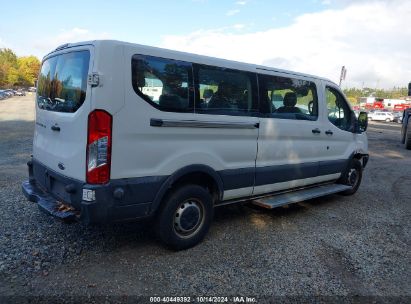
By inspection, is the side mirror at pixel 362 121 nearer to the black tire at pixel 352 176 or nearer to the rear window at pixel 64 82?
the black tire at pixel 352 176

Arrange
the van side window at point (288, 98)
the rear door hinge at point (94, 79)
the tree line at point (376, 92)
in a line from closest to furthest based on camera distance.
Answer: the rear door hinge at point (94, 79) → the van side window at point (288, 98) → the tree line at point (376, 92)

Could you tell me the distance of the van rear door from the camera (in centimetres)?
366

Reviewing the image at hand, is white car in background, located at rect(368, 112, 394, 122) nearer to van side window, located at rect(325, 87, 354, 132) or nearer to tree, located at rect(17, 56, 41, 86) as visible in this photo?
van side window, located at rect(325, 87, 354, 132)

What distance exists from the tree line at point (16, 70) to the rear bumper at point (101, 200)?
400 ft

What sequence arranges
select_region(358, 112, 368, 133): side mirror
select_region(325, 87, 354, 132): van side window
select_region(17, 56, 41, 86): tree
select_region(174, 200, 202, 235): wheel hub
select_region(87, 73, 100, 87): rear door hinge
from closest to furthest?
1. select_region(87, 73, 100, 87): rear door hinge
2. select_region(174, 200, 202, 235): wheel hub
3. select_region(325, 87, 354, 132): van side window
4. select_region(358, 112, 368, 133): side mirror
5. select_region(17, 56, 41, 86): tree

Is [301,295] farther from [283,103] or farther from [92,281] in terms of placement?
[283,103]

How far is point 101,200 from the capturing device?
11.8 ft

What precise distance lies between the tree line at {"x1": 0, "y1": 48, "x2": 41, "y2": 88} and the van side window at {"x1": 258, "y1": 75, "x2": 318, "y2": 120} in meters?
122

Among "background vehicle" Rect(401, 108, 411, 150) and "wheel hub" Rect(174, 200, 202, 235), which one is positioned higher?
"background vehicle" Rect(401, 108, 411, 150)

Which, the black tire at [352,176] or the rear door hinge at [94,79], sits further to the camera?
the black tire at [352,176]

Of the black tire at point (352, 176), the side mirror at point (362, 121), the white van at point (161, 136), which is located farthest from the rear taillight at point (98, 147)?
the side mirror at point (362, 121)

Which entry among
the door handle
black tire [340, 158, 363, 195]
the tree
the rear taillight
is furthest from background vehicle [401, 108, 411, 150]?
the tree

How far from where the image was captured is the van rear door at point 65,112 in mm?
3658

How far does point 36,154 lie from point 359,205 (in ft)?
17.8
